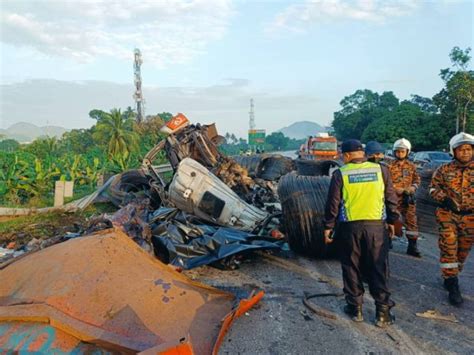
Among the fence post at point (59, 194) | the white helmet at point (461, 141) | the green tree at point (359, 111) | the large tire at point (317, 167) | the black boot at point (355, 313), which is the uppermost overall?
the green tree at point (359, 111)

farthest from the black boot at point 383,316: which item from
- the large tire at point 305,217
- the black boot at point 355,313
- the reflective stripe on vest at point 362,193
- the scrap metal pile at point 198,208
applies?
the scrap metal pile at point 198,208

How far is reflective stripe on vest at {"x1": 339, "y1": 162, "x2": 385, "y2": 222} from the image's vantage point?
3369mm

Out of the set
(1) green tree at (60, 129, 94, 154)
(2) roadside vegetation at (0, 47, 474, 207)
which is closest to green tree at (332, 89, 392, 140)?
(2) roadside vegetation at (0, 47, 474, 207)

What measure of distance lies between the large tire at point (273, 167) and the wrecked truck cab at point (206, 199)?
13.9 ft

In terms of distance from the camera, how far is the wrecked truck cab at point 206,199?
629 cm

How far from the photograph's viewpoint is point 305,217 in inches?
200

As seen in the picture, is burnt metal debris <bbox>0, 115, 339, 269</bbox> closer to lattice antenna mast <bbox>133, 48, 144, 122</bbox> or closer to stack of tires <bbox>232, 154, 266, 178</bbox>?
stack of tires <bbox>232, 154, 266, 178</bbox>

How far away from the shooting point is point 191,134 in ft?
26.0

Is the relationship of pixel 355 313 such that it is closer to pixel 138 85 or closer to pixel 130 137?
pixel 130 137

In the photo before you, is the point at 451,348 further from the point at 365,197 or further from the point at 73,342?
the point at 73,342

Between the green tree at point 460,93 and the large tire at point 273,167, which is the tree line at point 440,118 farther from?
the large tire at point 273,167

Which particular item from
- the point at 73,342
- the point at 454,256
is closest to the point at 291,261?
the point at 454,256

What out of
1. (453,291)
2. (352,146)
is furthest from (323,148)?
(352,146)

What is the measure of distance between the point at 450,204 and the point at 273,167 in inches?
287
